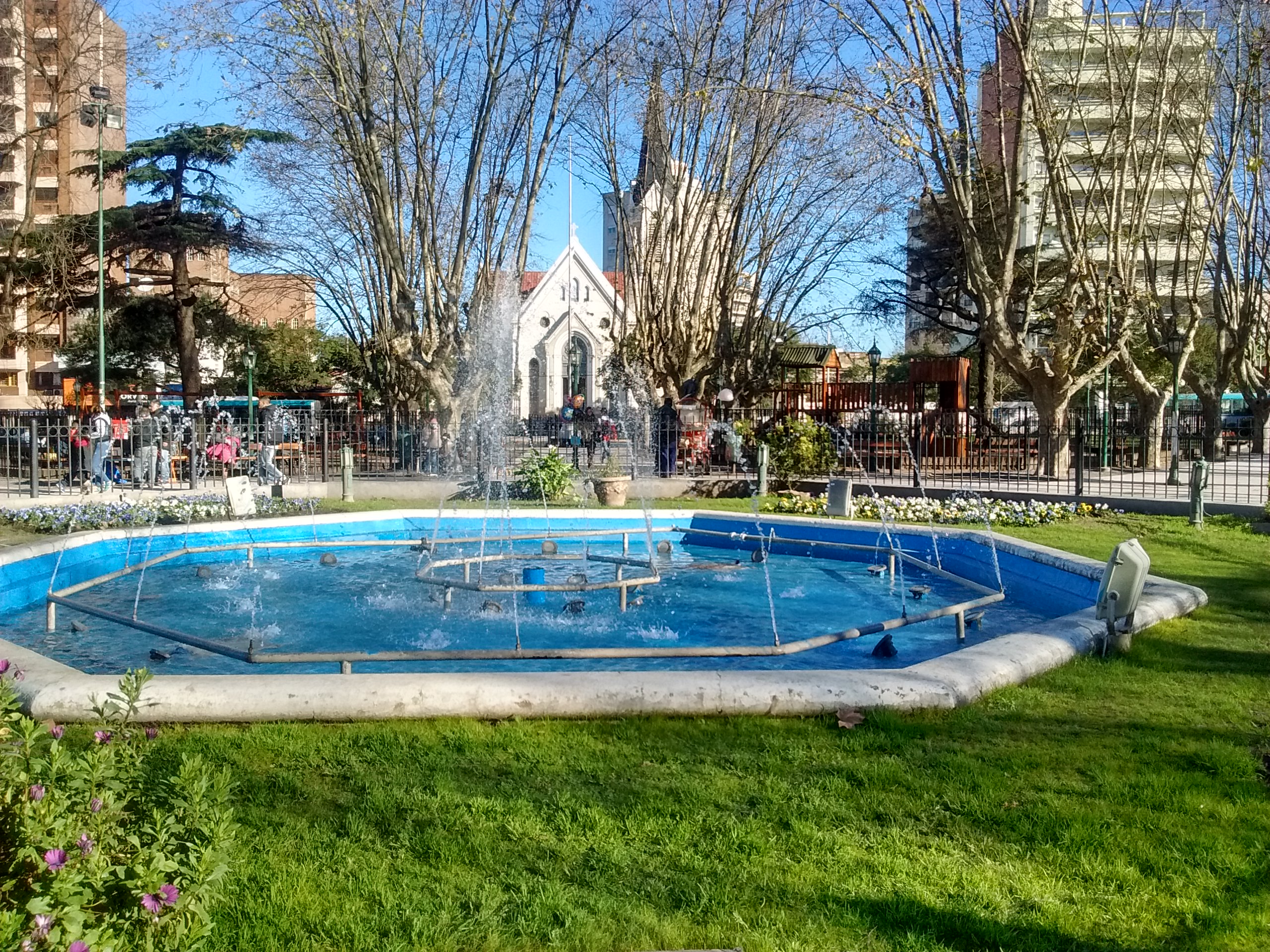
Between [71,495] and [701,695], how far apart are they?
15.2 meters

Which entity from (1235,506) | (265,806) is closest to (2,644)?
(265,806)

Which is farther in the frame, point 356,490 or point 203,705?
point 356,490

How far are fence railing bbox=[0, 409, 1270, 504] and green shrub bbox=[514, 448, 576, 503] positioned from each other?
1.90 feet

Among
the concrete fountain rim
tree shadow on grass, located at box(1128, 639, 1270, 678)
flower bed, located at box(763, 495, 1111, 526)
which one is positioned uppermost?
flower bed, located at box(763, 495, 1111, 526)

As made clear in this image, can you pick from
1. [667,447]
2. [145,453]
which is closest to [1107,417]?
[667,447]

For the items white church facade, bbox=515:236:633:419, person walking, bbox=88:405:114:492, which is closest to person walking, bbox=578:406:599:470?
person walking, bbox=88:405:114:492

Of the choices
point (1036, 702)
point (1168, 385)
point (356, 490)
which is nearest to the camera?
point (1036, 702)

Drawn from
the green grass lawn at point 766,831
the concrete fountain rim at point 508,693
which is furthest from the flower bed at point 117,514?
the green grass lawn at point 766,831

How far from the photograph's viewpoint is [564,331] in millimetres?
62812

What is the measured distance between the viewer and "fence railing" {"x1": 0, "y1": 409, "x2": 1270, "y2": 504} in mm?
18609

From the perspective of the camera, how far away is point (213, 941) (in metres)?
2.99

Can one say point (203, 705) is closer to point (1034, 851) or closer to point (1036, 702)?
point (1034, 851)

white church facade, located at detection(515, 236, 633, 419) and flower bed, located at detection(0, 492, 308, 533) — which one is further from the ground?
white church facade, located at detection(515, 236, 633, 419)

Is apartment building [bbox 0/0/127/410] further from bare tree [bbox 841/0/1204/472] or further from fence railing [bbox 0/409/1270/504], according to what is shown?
bare tree [bbox 841/0/1204/472]
